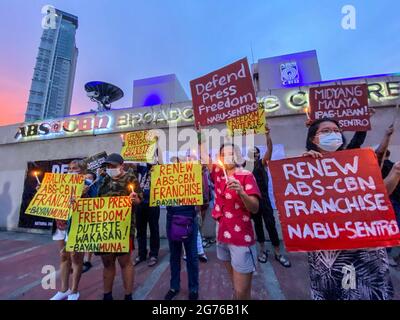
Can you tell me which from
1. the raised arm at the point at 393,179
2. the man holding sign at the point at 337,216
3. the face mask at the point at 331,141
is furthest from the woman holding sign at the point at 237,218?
the raised arm at the point at 393,179

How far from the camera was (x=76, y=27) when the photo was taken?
164 ft

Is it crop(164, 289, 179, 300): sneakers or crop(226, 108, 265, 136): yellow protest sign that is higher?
crop(226, 108, 265, 136): yellow protest sign

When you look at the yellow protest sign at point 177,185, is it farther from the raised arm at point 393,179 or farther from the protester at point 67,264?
the raised arm at point 393,179

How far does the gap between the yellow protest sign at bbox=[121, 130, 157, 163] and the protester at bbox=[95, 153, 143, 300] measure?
1582 mm

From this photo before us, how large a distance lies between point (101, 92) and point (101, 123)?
3.14 metres

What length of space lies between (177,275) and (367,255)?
2.42 meters

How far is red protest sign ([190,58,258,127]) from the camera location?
3199mm

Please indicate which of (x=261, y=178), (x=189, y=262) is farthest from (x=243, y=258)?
(x=261, y=178)

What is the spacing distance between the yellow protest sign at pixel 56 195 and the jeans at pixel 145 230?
6.01 feet

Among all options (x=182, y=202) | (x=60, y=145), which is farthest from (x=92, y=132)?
(x=182, y=202)

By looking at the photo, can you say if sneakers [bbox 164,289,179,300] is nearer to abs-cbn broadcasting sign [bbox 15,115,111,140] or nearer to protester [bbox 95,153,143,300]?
protester [bbox 95,153,143,300]

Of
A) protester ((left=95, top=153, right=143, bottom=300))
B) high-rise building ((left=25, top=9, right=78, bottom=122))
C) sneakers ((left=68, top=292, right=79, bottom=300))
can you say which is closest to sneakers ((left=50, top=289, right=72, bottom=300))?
sneakers ((left=68, top=292, right=79, bottom=300))
